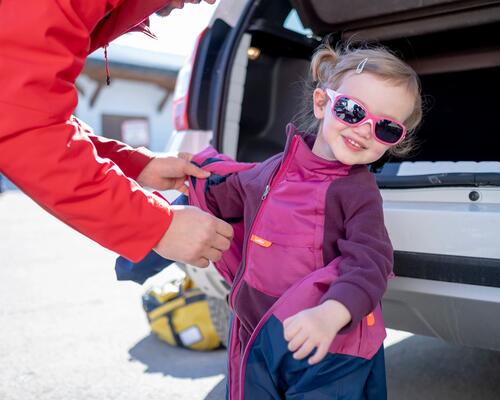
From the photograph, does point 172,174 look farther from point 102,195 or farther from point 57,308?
point 57,308

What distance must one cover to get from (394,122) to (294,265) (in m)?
0.41

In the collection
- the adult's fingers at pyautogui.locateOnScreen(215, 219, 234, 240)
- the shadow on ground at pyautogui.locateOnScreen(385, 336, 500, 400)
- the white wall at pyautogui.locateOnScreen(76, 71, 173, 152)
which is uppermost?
the adult's fingers at pyautogui.locateOnScreen(215, 219, 234, 240)

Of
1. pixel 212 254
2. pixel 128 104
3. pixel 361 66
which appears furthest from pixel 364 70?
pixel 128 104

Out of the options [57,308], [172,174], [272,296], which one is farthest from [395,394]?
[57,308]

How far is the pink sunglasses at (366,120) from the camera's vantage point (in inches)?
51.6

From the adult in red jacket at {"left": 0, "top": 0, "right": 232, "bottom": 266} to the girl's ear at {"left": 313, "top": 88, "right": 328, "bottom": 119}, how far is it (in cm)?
45

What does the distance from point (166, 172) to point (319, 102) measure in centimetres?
48

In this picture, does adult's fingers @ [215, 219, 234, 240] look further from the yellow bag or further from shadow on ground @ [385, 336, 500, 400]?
the yellow bag

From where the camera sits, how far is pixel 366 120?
131 cm

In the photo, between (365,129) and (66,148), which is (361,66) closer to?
(365,129)

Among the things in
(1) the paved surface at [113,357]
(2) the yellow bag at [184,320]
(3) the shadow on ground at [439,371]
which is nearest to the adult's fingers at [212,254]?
(1) the paved surface at [113,357]

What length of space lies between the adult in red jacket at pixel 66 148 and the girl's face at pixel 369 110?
0.37 meters

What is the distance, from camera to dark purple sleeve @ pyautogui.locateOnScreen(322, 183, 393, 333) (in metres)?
1.12

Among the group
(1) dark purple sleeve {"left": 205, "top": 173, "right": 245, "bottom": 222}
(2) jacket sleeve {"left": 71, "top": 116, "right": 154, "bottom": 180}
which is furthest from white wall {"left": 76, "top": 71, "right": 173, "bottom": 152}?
(1) dark purple sleeve {"left": 205, "top": 173, "right": 245, "bottom": 222}
